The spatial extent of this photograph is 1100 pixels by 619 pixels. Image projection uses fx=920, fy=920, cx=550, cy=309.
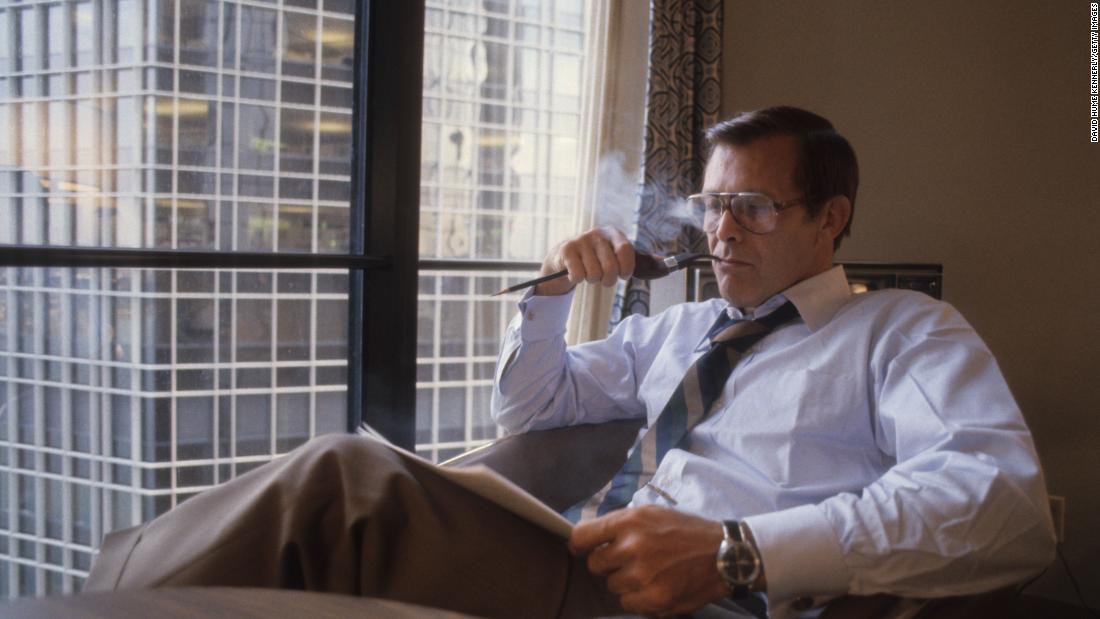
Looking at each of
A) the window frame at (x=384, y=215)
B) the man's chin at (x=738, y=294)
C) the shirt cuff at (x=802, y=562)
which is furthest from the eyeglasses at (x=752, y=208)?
the window frame at (x=384, y=215)

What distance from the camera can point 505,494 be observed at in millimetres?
1103

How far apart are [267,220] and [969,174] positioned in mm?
2081

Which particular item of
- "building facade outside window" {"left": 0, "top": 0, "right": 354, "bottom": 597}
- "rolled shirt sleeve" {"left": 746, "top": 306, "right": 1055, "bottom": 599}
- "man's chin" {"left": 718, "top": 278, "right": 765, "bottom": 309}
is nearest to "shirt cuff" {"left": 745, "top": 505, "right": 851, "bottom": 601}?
"rolled shirt sleeve" {"left": 746, "top": 306, "right": 1055, "bottom": 599}

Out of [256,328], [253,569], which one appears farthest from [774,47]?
[253,569]

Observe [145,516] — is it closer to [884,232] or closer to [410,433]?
[410,433]

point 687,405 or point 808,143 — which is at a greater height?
point 808,143

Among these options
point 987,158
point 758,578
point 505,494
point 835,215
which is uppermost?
point 987,158

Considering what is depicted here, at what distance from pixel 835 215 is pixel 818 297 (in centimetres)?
19

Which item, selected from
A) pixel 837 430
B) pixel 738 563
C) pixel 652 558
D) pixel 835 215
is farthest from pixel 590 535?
pixel 835 215

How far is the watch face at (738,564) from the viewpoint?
1206 mm

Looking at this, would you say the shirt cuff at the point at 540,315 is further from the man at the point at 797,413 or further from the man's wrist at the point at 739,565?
the man's wrist at the point at 739,565

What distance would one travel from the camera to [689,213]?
111 inches

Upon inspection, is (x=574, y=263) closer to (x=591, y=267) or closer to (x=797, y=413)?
(x=591, y=267)

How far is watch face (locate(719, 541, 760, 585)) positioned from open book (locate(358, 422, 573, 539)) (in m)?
0.22
